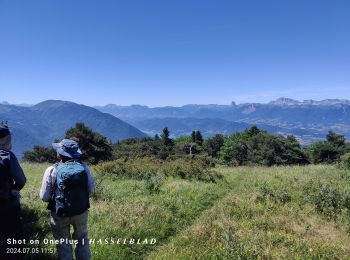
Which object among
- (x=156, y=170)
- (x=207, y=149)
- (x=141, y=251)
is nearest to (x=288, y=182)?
(x=156, y=170)

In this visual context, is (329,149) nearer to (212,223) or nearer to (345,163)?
(345,163)

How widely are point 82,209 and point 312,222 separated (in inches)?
287

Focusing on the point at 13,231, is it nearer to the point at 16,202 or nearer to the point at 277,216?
the point at 16,202

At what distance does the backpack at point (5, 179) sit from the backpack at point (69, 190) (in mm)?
727

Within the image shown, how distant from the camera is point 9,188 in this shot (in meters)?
5.52

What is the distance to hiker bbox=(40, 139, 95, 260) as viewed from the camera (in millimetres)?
5734

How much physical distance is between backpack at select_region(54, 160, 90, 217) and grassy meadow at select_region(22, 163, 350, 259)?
1600 millimetres

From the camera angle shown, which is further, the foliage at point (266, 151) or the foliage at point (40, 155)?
the foliage at point (266, 151)

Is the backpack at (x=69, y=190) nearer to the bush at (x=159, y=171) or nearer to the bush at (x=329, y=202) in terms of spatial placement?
the bush at (x=329, y=202)

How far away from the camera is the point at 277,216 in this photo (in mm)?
10578

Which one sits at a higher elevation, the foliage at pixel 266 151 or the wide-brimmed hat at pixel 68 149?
the wide-brimmed hat at pixel 68 149

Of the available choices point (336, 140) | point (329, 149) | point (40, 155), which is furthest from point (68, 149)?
point (336, 140)

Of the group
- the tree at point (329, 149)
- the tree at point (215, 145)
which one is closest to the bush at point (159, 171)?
the tree at point (329, 149)

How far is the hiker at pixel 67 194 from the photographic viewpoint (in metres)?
5.73
